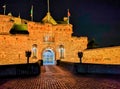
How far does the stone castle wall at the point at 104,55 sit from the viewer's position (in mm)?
38875

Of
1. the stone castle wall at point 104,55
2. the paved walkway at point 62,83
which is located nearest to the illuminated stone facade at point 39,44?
the stone castle wall at point 104,55

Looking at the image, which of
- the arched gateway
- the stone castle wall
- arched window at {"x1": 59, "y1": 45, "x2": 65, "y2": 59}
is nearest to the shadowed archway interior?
the arched gateway

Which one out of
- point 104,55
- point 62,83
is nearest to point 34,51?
point 104,55

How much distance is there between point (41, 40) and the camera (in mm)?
44375

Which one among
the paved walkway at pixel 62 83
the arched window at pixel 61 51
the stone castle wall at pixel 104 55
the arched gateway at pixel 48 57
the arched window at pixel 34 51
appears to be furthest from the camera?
the arched window at pixel 61 51

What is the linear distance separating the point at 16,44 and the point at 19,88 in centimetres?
3343

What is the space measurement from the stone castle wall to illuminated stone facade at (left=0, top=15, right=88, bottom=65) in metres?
2.84

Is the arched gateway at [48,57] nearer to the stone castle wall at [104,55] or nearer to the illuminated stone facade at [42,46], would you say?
the illuminated stone facade at [42,46]

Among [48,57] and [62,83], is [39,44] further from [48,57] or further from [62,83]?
[62,83]

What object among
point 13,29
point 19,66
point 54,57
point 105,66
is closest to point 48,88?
point 19,66

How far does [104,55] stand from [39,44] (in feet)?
41.4

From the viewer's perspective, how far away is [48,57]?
43.7m

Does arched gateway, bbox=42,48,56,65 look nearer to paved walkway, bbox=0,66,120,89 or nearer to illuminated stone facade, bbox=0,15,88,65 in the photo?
illuminated stone facade, bbox=0,15,88,65

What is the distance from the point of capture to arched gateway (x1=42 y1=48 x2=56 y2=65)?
43656 millimetres
